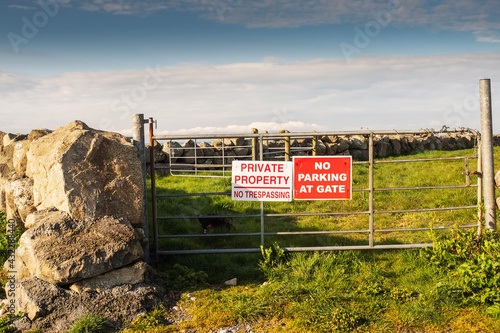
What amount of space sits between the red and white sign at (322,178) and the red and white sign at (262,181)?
5.2 inches

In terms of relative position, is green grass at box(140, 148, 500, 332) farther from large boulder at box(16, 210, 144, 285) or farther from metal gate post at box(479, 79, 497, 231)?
metal gate post at box(479, 79, 497, 231)

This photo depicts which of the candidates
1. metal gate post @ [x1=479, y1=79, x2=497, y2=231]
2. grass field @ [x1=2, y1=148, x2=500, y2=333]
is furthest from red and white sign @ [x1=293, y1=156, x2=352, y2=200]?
metal gate post @ [x1=479, y1=79, x2=497, y2=231]

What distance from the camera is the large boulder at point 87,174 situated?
4.93 m

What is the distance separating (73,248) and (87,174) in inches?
37.0

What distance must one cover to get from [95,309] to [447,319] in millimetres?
3826

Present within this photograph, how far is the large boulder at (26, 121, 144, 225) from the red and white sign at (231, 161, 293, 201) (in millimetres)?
1399

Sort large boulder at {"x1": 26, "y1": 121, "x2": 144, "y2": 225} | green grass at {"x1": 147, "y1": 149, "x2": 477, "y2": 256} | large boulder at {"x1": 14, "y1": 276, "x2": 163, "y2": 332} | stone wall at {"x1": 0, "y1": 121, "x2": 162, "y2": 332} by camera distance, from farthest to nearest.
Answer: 1. green grass at {"x1": 147, "y1": 149, "x2": 477, "y2": 256}
2. large boulder at {"x1": 26, "y1": 121, "x2": 144, "y2": 225}
3. stone wall at {"x1": 0, "y1": 121, "x2": 162, "y2": 332}
4. large boulder at {"x1": 14, "y1": 276, "x2": 163, "y2": 332}

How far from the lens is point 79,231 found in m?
4.81

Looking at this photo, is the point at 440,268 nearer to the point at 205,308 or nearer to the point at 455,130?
the point at 455,130

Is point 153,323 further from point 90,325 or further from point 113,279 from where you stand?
point 113,279

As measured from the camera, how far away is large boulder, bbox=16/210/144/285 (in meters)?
4.44

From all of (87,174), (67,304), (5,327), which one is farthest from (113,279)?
(87,174)

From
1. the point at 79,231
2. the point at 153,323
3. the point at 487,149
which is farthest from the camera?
the point at 487,149

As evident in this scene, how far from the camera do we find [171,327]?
4.33m
